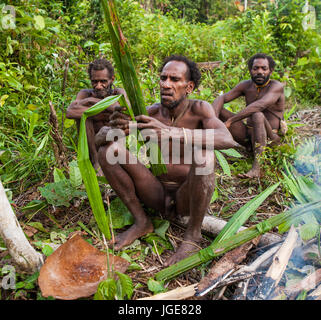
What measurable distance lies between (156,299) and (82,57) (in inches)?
159

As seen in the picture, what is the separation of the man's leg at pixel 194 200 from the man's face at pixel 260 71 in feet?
8.00

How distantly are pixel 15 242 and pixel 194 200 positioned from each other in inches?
41.4

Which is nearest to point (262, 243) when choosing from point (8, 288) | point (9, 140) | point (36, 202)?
point (8, 288)

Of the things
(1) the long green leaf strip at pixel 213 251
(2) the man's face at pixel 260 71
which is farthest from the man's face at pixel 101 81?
(1) the long green leaf strip at pixel 213 251

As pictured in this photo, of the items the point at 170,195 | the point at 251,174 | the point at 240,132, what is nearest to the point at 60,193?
the point at 170,195

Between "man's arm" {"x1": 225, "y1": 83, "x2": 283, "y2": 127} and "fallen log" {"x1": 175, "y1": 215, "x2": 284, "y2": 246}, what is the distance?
1.95m

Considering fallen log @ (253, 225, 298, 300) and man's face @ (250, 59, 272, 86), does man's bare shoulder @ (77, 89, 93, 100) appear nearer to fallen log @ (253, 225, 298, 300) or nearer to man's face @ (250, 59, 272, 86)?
man's face @ (250, 59, 272, 86)

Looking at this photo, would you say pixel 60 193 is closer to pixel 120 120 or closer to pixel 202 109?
pixel 120 120

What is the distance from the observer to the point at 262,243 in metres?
1.98

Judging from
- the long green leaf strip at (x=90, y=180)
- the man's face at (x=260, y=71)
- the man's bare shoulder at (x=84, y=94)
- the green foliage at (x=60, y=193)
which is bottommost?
the green foliage at (x=60, y=193)

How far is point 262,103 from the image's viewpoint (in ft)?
12.5

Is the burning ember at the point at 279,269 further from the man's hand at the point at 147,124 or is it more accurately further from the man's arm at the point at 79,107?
the man's arm at the point at 79,107

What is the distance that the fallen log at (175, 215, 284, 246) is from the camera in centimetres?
196

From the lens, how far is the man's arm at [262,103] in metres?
3.81
